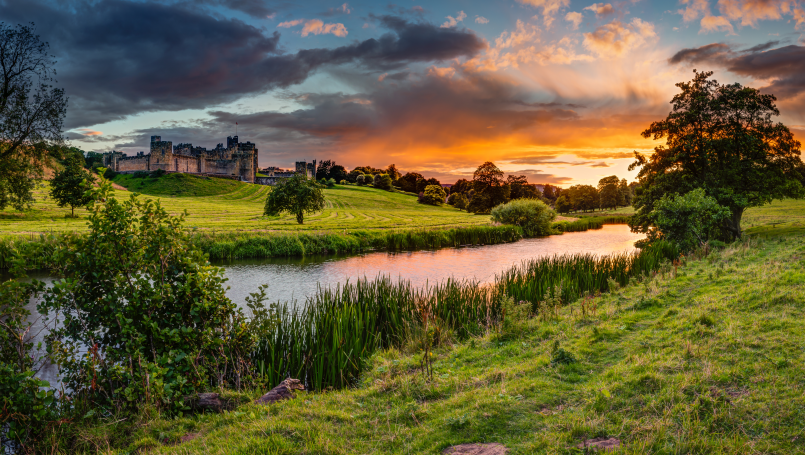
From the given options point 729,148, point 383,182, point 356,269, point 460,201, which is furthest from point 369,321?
point 383,182

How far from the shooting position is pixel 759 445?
13.0ft

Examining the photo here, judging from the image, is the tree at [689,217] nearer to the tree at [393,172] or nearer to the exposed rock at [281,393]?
the exposed rock at [281,393]

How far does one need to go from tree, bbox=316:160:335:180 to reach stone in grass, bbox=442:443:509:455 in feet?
425

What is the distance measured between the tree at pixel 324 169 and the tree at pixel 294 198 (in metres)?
92.2

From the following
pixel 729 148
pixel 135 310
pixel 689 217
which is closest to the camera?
pixel 135 310

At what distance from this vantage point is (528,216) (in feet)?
155

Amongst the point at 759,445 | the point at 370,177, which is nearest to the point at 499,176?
the point at 370,177

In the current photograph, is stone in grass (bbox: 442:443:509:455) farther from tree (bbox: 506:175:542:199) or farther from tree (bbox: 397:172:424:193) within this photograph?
tree (bbox: 397:172:424:193)

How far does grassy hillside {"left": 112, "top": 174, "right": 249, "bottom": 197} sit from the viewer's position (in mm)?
81438

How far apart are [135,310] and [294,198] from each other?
3379cm

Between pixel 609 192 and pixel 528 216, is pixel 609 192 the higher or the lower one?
the higher one

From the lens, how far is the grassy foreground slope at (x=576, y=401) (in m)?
4.41

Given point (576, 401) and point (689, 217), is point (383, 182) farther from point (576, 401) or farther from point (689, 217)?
point (576, 401)

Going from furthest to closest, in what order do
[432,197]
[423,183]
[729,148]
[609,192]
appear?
[423,183], [432,197], [609,192], [729,148]
